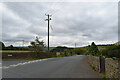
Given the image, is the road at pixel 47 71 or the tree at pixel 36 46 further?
the tree at pixel 36 46

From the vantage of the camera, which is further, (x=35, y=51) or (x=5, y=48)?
(x=5, y=48)

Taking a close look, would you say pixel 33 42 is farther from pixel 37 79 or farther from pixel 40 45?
pixel 37 79

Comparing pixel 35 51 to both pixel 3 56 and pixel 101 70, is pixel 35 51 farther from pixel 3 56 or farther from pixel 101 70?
pixel 101 70

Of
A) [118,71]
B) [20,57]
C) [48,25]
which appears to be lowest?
[20,57]

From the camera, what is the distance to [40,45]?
30.0 metres

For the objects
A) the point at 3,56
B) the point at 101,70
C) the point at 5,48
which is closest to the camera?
the point at 101,70

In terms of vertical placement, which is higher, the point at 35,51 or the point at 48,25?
the point at 48,25

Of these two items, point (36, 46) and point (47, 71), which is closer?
point (47, 71)

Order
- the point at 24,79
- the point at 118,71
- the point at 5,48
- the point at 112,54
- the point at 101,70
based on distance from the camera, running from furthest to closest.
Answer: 1. the point at 5,48
2. the point at 112,54
3. the point at 101,70
4. the point at 24,79
5. the point at 118,71

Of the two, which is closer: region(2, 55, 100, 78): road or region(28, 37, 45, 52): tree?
region(2, 55, 100, 78): road

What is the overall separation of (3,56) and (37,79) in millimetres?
20807

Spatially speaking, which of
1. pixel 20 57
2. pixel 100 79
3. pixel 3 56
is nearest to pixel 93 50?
pixel 100 79

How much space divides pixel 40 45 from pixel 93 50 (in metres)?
16.9

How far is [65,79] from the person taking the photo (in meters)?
6.92
